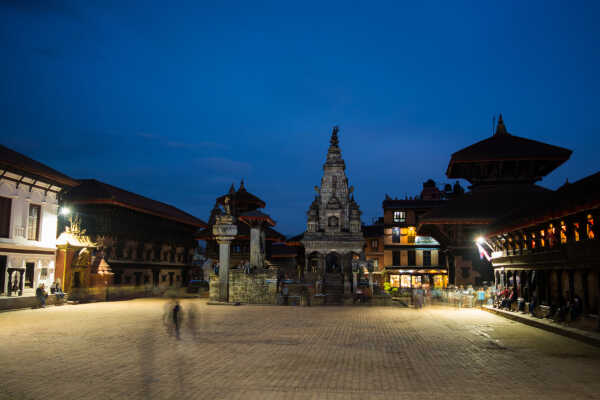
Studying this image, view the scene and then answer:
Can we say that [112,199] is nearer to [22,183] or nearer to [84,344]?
[22,183]

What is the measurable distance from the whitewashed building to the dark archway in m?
34.9

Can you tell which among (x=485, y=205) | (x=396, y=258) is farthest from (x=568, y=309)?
(x=396, y=258)

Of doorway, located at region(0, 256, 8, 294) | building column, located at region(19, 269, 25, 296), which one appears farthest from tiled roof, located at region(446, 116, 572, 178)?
doorway, located at region(0, 256, 8, 294)

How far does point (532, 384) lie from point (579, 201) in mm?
8998

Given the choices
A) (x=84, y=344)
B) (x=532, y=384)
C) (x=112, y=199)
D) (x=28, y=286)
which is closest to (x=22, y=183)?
(x=28, y=286)

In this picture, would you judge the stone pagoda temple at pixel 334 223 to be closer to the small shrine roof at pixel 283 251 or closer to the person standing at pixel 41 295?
the small shrine roof at pixel 283 251

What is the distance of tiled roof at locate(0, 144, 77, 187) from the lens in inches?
Result: 1026

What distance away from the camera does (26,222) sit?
2881 centimetres

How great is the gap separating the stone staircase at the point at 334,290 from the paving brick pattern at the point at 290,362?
13.5m

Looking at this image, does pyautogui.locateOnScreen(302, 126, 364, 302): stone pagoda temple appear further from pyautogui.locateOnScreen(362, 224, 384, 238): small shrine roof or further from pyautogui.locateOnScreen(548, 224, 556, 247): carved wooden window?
pyautogui.locateOnScreen(548, 224, 556, 247): carved wooden window

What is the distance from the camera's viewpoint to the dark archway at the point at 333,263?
59.0 meters

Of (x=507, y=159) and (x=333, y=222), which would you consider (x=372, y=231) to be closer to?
(x=333, y=222)

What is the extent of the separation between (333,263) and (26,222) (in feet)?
137

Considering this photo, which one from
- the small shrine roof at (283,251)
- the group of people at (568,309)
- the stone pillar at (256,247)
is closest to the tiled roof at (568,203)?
the group of people at (568,309)
